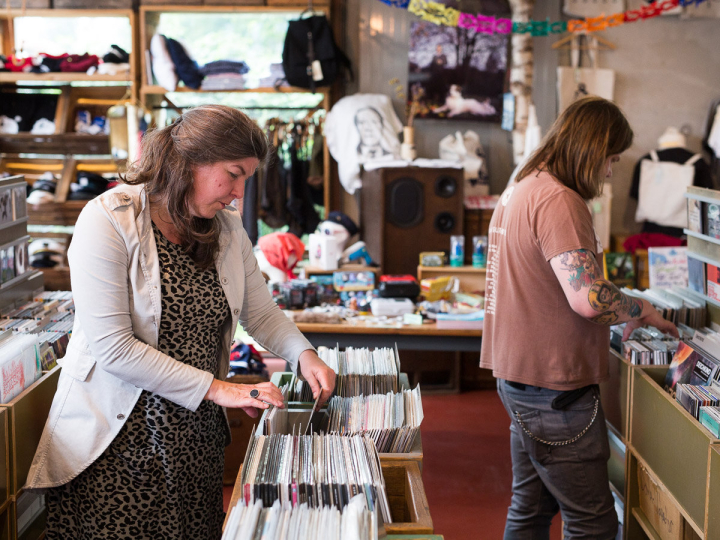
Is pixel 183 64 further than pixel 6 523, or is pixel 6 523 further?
pixel 183 64

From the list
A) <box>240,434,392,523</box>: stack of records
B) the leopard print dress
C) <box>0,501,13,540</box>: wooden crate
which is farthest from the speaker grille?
<box>240,434,392,523</box>: stack of records

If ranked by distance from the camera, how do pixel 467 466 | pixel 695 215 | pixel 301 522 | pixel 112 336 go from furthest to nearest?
pixel 467 466
pixel 695 215
pixel 112 336
pixel 301 522

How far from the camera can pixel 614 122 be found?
6.49 ft

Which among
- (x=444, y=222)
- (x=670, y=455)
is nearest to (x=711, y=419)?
(x=670, y=455)

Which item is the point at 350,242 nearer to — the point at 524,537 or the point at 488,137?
the point at 488,137

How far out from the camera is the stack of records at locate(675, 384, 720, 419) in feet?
6.23

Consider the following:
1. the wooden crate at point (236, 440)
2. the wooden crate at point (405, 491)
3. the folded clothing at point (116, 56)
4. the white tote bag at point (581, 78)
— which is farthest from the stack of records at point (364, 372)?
the folded clothing at point (116, 56)

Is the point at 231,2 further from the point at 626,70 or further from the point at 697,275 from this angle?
the point at 697,275

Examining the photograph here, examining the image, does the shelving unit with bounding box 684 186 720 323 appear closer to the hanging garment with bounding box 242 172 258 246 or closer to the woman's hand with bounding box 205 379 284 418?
the woman's hand with bounding box 205 379 284 418

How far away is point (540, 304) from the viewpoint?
1.99 meters

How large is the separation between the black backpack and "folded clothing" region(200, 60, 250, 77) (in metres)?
0.35

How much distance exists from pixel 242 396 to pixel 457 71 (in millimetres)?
4587

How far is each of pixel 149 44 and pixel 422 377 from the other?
3.28 m

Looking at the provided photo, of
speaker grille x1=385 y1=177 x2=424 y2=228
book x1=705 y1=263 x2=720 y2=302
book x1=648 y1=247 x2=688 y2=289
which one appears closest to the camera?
book x1=705 y1=263 x2=720 y2=302
